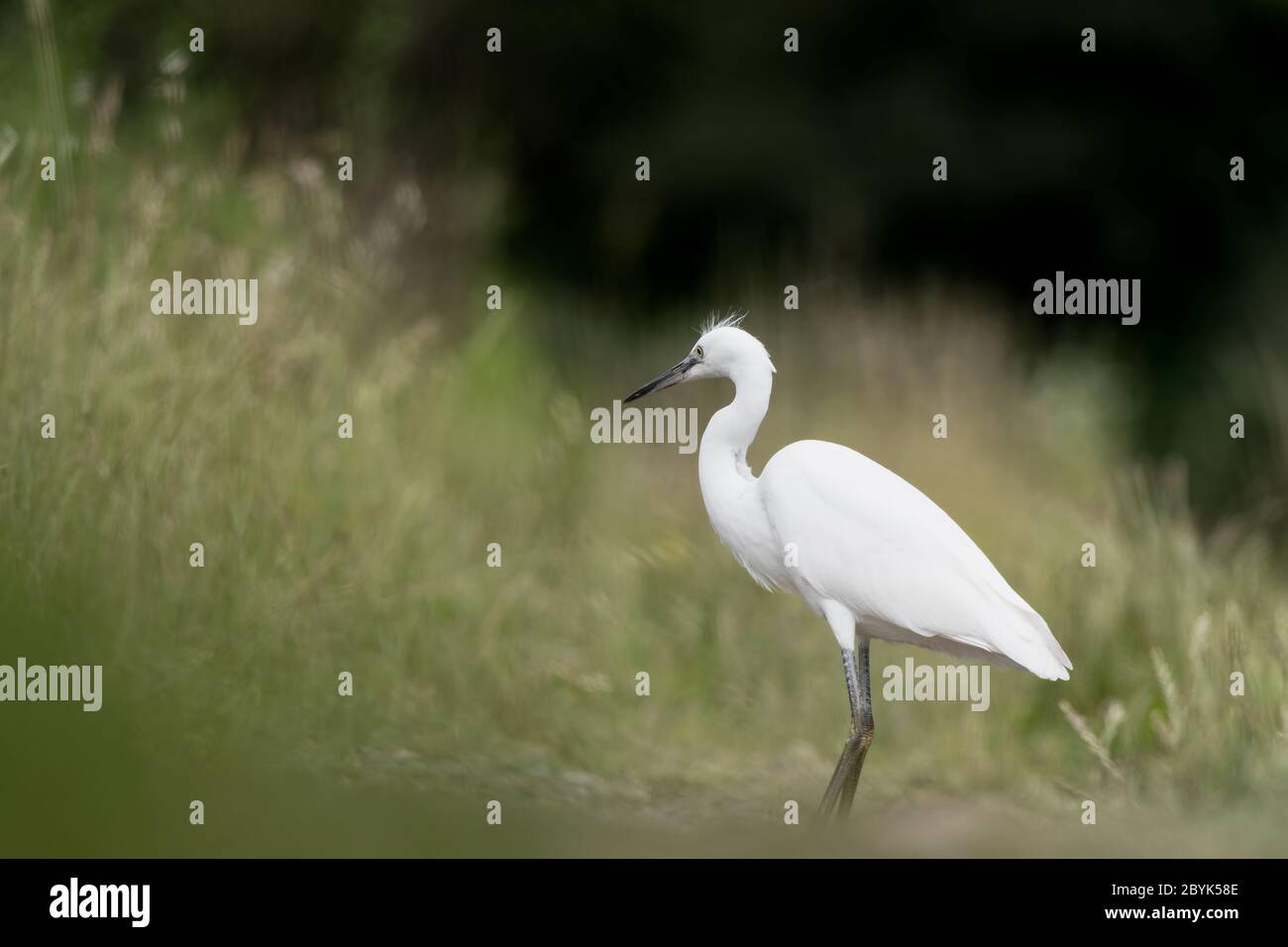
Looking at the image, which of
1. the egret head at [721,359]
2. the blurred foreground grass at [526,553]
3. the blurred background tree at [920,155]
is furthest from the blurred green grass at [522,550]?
the blurred background tree at [920,155]

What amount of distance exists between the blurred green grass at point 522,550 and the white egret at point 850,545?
0.50 metres

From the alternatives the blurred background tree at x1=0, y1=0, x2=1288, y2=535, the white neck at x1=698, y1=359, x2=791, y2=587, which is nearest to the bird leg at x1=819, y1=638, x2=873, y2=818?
the white neck at x1=698, y1=359, x2=791, y2=587

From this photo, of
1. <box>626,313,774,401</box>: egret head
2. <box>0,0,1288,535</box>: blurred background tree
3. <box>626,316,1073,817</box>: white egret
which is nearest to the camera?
<box>626,316,1073,817</box>: white egret

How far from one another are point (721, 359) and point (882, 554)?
2.29ft

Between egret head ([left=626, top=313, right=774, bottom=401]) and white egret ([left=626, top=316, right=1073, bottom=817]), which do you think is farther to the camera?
egret head ([left=626, top=313, right=774, bottom=401])

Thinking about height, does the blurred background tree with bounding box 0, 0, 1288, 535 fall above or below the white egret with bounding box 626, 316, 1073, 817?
above

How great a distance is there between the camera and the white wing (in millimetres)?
3781

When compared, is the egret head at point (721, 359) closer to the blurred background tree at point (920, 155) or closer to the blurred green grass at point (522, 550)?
the blurred green grass at point (522, 550)

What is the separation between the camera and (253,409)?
179 inches

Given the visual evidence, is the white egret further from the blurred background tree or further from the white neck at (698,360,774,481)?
the blurred background tree

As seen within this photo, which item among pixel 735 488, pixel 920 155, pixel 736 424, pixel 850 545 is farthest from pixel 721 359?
pixel 920 155

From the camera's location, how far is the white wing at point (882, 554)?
12.4 feet

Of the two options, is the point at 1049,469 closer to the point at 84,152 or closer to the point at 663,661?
the point at 663,661

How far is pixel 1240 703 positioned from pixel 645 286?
924 centimetres
